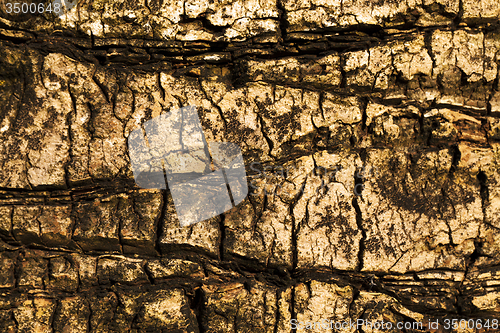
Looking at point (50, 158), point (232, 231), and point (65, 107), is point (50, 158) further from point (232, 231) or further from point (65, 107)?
point (232, 231)

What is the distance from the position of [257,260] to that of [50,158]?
121 centimetres

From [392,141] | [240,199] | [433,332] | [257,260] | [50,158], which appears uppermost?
[392,141]

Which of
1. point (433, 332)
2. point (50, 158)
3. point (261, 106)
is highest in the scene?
point (261, 106)

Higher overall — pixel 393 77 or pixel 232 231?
pixel 393 77

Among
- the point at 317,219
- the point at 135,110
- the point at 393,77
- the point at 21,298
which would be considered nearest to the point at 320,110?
the point at 393,77

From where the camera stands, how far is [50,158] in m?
1.81

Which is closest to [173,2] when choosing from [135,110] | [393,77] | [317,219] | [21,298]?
[135,110]

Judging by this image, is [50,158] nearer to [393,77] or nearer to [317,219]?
[317,219]

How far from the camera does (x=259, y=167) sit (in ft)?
6.06

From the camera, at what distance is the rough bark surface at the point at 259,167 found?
1804mm

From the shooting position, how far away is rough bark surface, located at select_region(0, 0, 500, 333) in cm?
180

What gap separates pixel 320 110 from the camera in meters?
1.87

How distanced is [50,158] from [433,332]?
7.42ft

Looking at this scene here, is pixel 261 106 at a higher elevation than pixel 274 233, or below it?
higher
